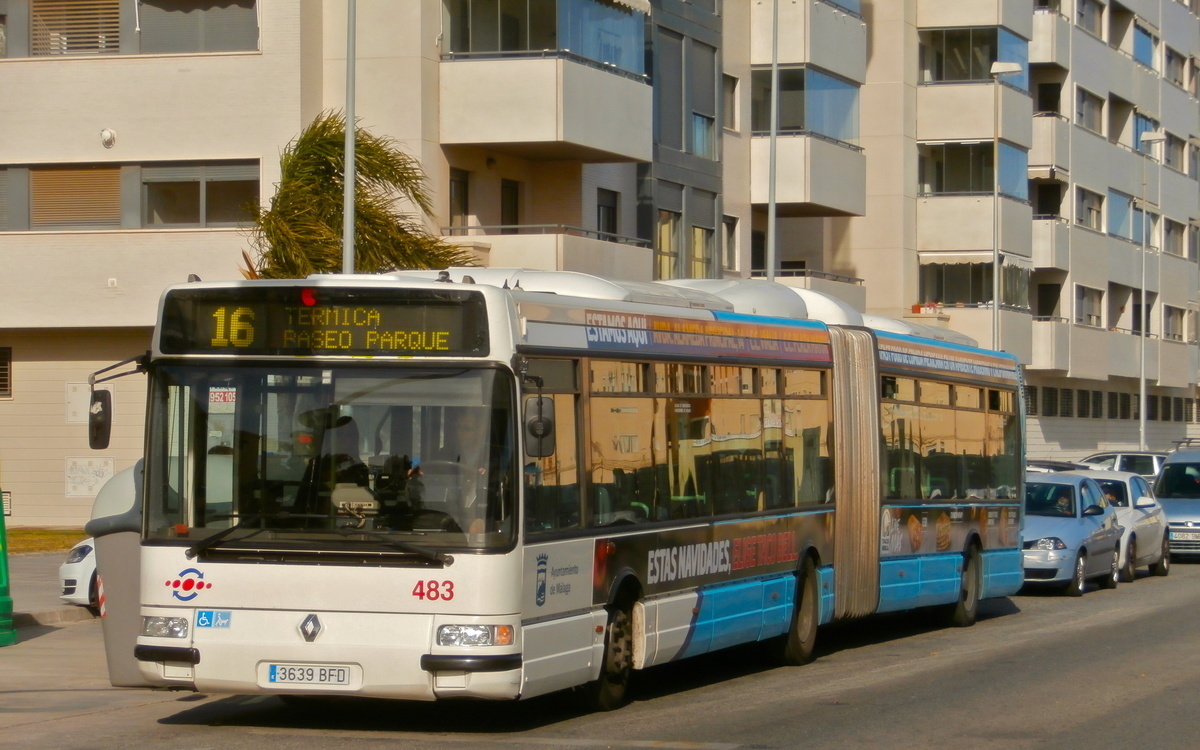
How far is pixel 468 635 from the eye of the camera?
1020 cm

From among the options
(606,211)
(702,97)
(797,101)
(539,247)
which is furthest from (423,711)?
(797,101)

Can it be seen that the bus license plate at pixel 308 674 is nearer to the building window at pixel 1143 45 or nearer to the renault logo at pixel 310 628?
the renault logo at pixel 310 628

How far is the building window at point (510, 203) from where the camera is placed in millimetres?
32688

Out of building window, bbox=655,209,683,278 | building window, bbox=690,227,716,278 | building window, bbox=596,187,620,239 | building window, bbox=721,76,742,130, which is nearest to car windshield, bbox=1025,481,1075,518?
building window, bbox=596,187,620,239

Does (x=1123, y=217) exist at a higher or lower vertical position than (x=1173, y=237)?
higher

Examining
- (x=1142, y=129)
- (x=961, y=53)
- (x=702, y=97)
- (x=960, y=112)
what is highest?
(x=961, y=53)

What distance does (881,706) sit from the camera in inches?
478

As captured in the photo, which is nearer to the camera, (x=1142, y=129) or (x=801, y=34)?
(x=801, y=34)

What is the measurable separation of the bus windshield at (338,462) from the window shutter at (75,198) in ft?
69.5

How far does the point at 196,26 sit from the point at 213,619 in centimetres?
2236

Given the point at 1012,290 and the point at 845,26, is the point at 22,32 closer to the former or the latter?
the point at 845,26

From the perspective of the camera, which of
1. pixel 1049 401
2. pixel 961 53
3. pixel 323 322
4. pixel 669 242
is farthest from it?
pixel 1049 401

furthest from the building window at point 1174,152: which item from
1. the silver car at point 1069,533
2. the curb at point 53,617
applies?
the curb at point 53,617

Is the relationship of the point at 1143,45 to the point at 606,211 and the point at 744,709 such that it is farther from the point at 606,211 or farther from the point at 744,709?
the point at 744,709
